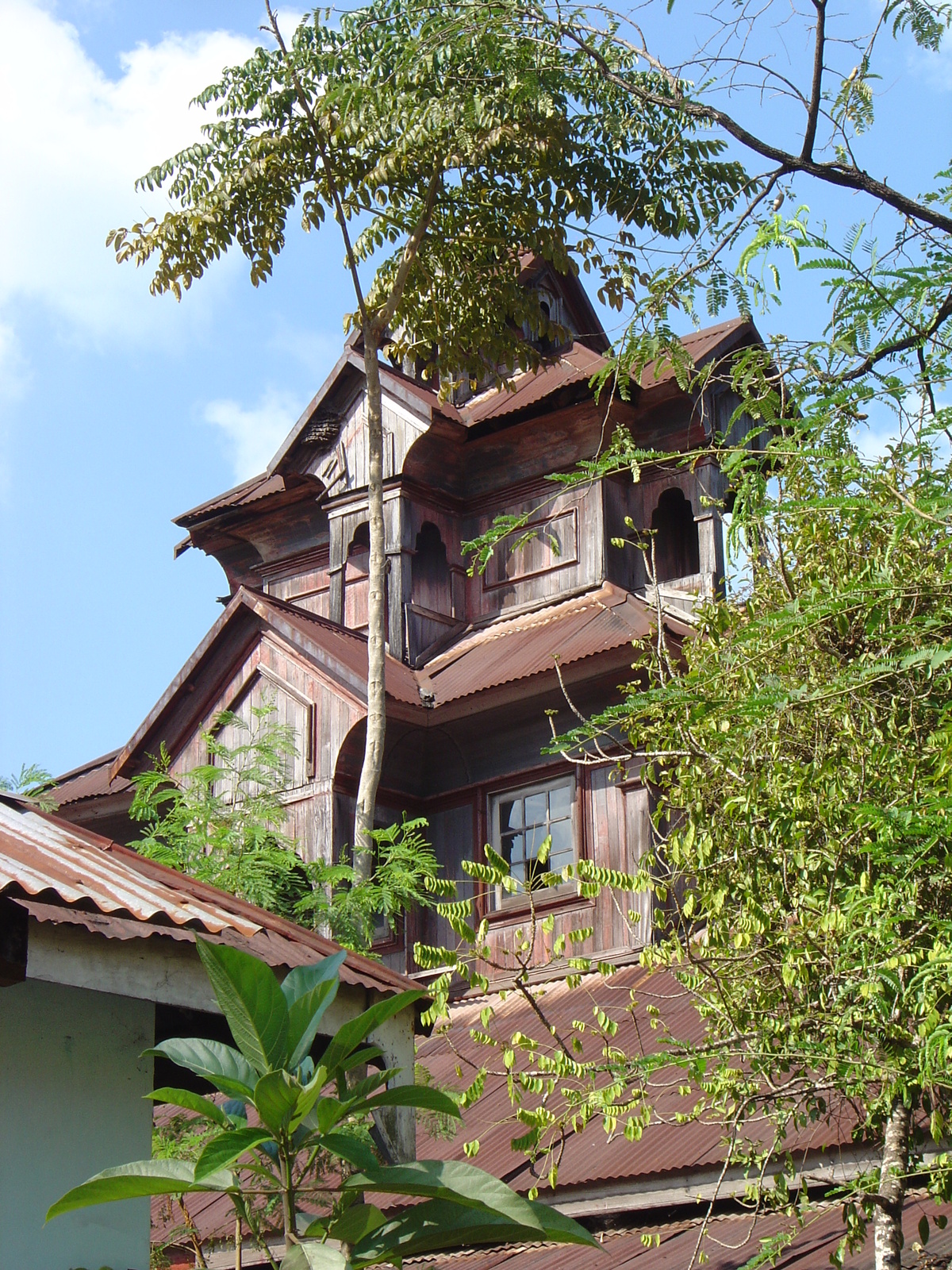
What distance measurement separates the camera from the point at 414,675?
49.5 feet

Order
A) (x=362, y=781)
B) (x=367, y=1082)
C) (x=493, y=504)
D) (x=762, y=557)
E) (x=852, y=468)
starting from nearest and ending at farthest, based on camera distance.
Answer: (x=367, y=1082) < (x=852, y=468) < (x=762, y=557) < (x=362, y=781) < (x=493, y=504)

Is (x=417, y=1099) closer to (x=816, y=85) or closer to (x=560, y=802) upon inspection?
(x=816, y=85)

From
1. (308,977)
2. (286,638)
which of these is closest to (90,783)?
(286,638)

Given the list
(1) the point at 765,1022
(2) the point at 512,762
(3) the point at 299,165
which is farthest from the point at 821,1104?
(3) the point at 299,165

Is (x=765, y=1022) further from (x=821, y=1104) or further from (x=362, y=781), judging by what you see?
(x=362, y=781)

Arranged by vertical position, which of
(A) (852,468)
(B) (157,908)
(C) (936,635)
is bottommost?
(B) (157,908)

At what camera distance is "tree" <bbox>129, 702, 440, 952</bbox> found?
447 inches

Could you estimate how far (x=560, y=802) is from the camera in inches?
533

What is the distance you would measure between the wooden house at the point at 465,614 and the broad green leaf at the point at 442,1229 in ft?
23.8

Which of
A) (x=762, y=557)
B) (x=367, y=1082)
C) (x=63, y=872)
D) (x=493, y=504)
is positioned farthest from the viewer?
(x=493, y=504)

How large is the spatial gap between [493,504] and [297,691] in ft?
10.9

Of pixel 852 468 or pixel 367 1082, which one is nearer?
pixel 367 1082

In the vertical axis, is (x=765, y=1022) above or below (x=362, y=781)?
below

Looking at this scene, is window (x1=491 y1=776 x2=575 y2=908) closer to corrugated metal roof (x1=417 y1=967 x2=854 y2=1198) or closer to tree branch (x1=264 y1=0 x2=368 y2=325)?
corrugated metal roof (x1=417 y1=967 x2=854 y2=1198)
